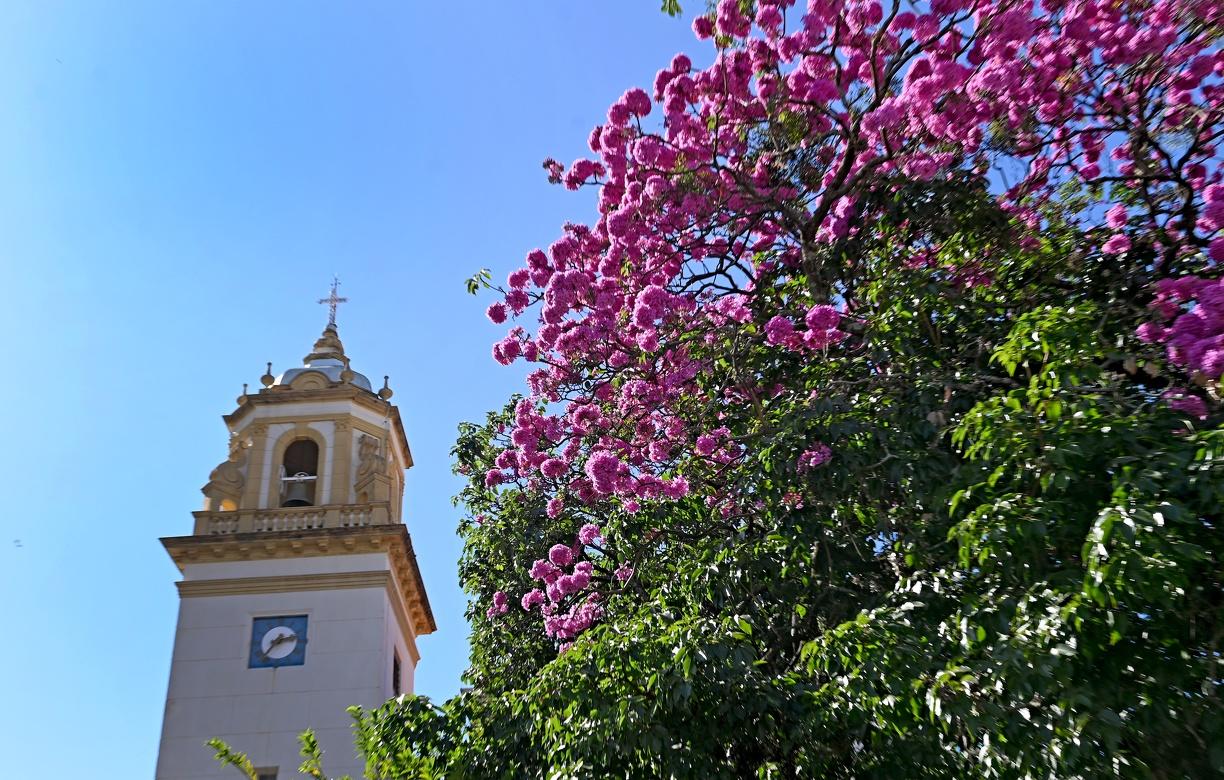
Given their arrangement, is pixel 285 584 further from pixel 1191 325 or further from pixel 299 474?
pixel 1191 325

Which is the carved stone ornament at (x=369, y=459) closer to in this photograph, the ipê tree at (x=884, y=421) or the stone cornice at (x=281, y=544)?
the stone cornice at (x=281, y=544)

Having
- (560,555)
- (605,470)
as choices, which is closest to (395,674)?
(560,555)

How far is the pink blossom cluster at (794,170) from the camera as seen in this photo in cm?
843

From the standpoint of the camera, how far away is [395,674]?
19938 mm

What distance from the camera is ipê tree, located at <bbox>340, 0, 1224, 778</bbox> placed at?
5512mm

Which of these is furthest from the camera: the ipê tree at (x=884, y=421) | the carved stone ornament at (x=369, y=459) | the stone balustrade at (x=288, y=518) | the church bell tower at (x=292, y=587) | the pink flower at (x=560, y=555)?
the carved stone ornament at (x=369, y=459)

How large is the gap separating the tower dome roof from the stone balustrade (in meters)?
3.22

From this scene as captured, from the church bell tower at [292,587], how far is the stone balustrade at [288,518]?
0.02 meters

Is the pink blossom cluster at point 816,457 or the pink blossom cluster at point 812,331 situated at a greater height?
the pink blossom cluster at point 812,331

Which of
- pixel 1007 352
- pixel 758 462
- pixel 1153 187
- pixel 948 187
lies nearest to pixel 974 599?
pixel 1007 352

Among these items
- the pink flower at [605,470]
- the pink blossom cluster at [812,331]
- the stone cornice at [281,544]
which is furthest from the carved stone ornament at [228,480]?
the pink blossom cluster at [812,331]

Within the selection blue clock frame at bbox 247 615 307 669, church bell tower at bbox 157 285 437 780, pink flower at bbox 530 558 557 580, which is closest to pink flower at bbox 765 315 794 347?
pink flower at bbox 530 558 557 580

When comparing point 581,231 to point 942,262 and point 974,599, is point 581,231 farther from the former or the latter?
point 974,599

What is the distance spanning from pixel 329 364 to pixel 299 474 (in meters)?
2.86
